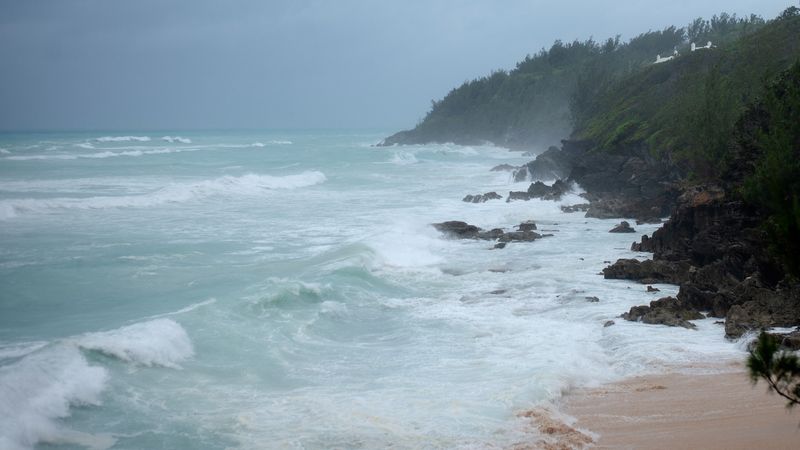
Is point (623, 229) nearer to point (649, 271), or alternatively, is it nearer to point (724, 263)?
point (649, 271)

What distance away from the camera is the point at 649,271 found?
19.8m

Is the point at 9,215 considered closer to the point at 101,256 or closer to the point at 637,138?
the point at 101,256

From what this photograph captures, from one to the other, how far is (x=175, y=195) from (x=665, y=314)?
30557mm

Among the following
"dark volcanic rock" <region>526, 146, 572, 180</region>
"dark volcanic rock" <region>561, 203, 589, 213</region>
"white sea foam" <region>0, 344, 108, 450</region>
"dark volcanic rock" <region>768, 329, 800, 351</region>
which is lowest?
"white sea foam" <region>0, 344, 108, 450</region>

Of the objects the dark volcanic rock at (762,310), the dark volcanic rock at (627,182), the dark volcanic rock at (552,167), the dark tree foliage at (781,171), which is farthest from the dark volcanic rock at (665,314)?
the dark volcanic rock at (552,167)

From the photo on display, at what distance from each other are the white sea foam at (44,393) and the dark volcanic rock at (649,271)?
12914 millimetres

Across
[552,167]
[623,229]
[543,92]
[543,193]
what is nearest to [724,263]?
[623,229]

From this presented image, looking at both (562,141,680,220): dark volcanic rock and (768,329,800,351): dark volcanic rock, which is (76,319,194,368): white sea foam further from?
(562,141,680,220): dark volcanic rock

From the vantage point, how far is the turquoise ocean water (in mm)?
10719

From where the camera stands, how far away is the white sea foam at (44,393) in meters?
10.4

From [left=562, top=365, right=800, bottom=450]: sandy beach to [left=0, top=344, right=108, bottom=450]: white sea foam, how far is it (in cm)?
660

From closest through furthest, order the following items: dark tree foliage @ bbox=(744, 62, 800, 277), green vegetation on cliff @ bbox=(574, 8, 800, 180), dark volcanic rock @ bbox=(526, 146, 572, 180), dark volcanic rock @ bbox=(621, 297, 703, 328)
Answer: dark tree foliage @ bbox=(744, 62, 800, 277), dark volcanic rock @ bbox=(621, 297, 703, 328), green vegetation on cliff @ bbox=(574, 8, 800, 180), dark volcanic rock @ bbox=(526, 146, 572, 180)

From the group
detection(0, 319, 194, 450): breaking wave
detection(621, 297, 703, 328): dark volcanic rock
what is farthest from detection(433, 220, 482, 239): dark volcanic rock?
detection(0, 319, 194, 450): breaking wave

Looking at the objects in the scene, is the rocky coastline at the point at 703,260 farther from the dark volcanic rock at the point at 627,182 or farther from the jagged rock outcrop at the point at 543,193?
the jagged rock outcrop at the point at 543,193
